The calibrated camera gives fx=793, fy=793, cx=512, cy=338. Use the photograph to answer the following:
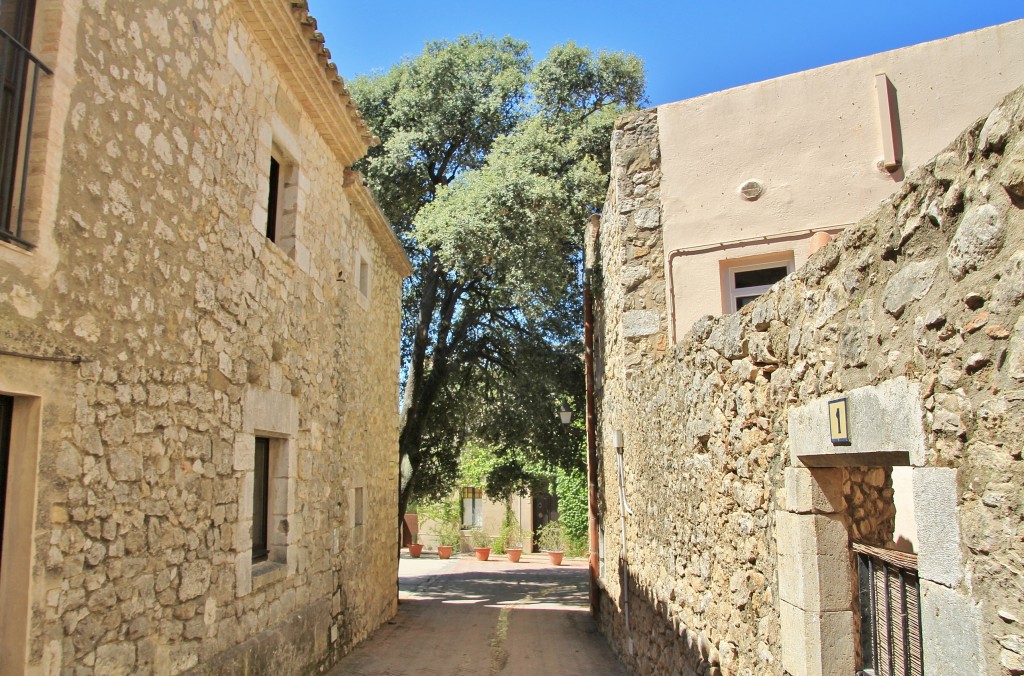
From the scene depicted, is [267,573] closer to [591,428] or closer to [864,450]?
[864,450]

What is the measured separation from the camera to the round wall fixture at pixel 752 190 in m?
8.16

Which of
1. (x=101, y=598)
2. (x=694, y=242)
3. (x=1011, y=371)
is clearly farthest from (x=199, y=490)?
(x=694, y=242)

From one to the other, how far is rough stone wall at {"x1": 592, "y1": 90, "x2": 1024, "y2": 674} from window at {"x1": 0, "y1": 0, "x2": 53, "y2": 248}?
341 cm

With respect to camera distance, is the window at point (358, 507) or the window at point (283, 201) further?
the window at point (358, 507)

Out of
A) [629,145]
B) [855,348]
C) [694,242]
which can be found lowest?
[855,348]

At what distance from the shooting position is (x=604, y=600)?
10898mm

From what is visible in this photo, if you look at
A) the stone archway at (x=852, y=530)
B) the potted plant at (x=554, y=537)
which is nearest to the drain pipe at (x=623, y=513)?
the stone archway at (x=852, y=530)

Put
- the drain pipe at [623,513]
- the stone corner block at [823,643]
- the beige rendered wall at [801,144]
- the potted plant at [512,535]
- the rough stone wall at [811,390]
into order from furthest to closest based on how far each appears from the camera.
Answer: the potted plant at [512,535] < the drain pipe at [623,513] < the beige rendered wall at [801,144] < the stone corner block at [823,643] < the rough stone wall at [811,390]

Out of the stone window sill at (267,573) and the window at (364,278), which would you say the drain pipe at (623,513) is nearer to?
the window at (364,278)

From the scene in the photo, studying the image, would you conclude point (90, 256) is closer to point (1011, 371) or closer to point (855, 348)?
point (855, 348)

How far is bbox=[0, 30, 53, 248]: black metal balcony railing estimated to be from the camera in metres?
3.29

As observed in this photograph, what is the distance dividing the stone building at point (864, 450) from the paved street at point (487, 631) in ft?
7.99

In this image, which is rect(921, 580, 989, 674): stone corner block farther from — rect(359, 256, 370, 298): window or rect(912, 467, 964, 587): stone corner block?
rect(359, 256, 370, 298): window

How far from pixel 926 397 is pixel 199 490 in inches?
160
